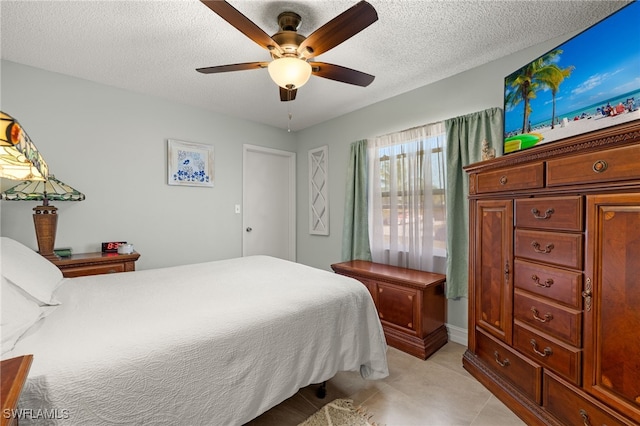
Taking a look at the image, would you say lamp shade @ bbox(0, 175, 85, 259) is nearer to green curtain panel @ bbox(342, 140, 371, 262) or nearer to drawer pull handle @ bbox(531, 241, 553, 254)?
green curtain panel @ bbox(342, 140, 371, 262)

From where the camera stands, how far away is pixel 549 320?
1.51 m

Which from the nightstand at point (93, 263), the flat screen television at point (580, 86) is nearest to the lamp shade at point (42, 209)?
the nightstand at point (93, 263)

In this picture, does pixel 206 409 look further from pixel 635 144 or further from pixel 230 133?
pixel 230 133

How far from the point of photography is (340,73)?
188 centimetres

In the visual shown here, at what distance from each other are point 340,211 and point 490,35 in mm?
2412

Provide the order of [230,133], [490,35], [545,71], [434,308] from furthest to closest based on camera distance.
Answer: [230,133] → [434,308] → [490,35] → [545,71]

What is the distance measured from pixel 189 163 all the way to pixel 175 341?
2.71 m

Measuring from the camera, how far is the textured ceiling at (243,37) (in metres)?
1.74

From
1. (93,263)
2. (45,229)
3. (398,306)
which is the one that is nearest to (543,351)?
(398,306)

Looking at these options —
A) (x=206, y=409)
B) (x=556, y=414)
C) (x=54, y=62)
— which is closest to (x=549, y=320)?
(x=556, y=414)

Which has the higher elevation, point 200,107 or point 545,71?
point 200,107

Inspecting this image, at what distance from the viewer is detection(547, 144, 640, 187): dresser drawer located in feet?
3.83

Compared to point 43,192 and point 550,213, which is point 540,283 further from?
point 43,192

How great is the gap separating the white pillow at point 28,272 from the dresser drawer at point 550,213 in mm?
2659
